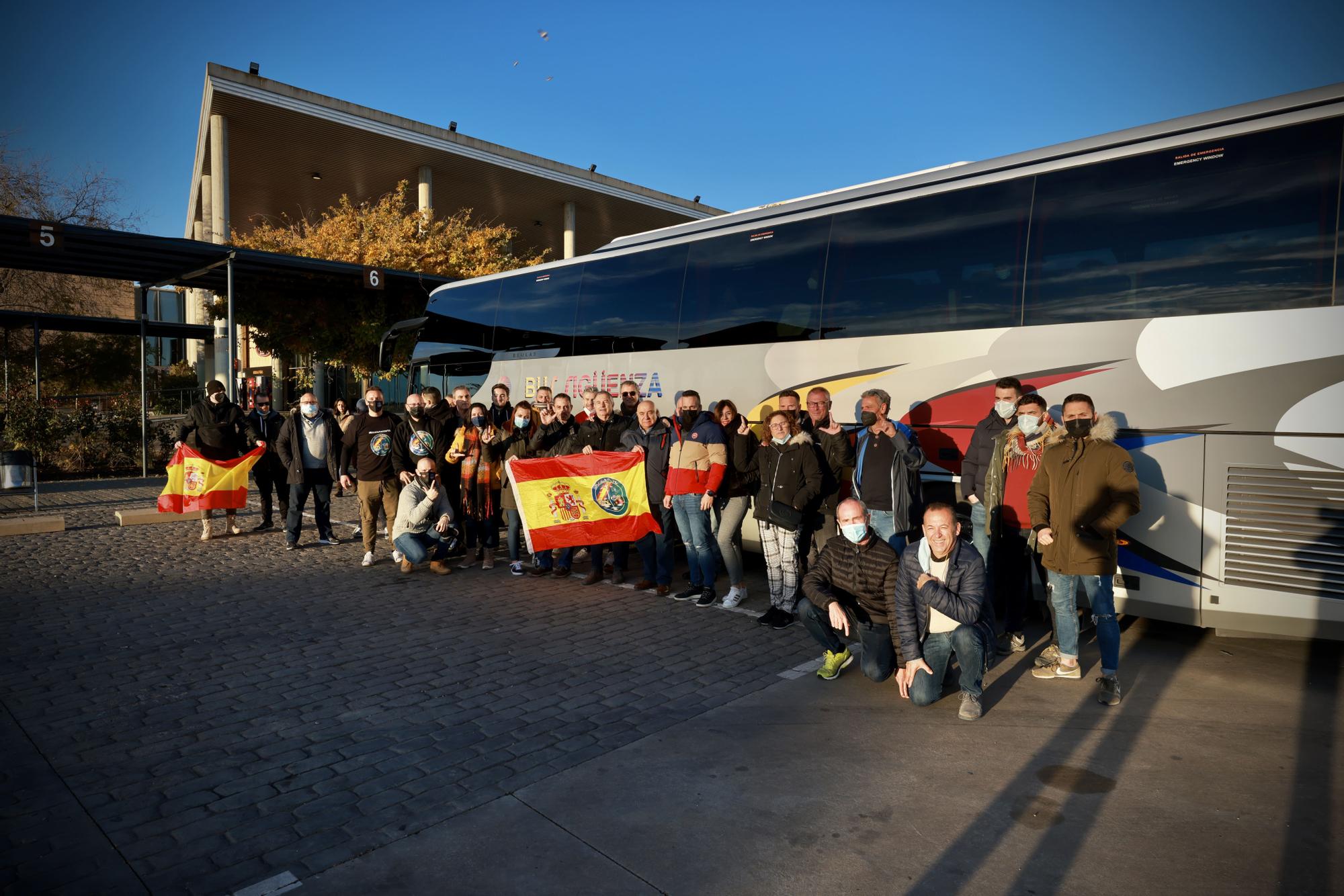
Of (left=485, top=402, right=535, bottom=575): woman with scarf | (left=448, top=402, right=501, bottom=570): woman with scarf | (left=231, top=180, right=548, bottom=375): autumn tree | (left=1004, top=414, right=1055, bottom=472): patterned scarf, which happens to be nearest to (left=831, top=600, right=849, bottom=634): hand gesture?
(left=1004, top=414, right=1055, bottom=472): patterned scarf

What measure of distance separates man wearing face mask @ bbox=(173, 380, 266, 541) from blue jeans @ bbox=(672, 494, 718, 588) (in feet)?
22.7

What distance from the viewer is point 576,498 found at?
879 cm

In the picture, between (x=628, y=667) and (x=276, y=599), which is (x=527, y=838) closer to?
(x=628, y=667)

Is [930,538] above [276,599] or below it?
above

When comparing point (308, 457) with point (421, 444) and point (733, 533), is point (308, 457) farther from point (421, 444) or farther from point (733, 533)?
point (733, 533)

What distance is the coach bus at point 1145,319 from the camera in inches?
220

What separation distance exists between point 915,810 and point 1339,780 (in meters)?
2.23

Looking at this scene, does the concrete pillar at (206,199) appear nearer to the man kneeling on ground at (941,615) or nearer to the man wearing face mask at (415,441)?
the man wearing face mask at (415,441)

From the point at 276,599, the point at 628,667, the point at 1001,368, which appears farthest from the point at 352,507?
the point at 1001,368

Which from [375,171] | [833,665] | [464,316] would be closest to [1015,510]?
[833,665]

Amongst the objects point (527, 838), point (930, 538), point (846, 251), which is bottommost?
point (527, 838)

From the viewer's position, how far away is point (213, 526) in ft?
41.9

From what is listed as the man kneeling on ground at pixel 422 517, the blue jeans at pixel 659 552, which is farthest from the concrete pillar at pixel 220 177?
the blue jeans at pixel 659 552

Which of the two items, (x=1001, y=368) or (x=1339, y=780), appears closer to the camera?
(x=1339, y=780)
